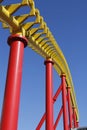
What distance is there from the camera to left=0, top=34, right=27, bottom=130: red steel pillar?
16.0ft

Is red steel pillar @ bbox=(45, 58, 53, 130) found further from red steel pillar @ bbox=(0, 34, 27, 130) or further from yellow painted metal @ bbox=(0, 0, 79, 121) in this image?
red steel pillar @ bbox=(0, 34, 27, 130)

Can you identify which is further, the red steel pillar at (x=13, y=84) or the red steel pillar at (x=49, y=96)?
the red steel pillar at (x=49, y=96)

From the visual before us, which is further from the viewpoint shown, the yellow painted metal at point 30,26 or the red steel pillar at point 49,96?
the red steel pillar at point 49,96

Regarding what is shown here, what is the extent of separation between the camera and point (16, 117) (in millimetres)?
5000

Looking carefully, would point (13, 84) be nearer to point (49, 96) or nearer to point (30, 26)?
point (30, 26)

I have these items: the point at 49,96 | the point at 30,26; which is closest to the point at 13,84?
the point at 30,26

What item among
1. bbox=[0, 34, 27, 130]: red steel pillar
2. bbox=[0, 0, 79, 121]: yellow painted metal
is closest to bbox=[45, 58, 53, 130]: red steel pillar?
bbox=[0, 0, 79, 121]: yellow painted metal

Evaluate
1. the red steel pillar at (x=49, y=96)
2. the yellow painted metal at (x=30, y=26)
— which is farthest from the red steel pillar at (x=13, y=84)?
the red steel pillar at (x=49, y=96)

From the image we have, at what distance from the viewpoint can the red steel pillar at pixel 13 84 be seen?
4879 millimetres

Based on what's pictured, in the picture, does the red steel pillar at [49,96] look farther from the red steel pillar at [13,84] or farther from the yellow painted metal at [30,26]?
the red steel pillar at [13,84]

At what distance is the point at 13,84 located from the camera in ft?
17.2

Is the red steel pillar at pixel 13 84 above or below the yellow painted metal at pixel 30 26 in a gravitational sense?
below

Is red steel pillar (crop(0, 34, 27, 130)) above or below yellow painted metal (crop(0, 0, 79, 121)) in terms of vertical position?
below

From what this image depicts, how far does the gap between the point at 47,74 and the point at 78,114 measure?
16077mm
